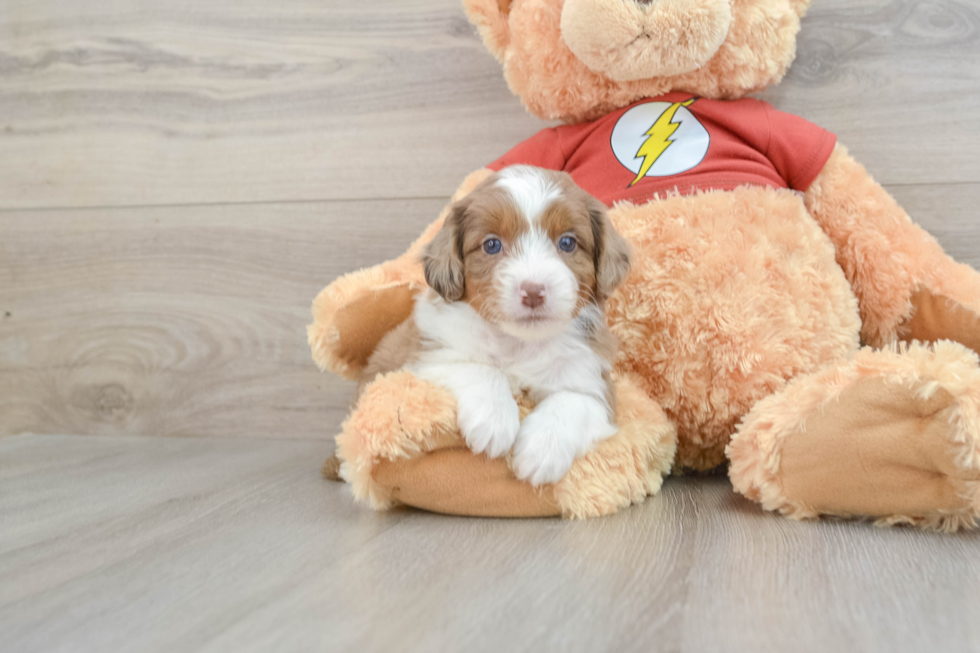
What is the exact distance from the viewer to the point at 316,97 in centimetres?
194

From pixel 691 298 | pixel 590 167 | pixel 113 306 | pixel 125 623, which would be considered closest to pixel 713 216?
pixel 691 298

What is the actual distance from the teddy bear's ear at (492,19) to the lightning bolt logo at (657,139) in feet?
1.21

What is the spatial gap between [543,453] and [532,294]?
24 cm

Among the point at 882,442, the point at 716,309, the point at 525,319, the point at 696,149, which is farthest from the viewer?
the point at 696,149

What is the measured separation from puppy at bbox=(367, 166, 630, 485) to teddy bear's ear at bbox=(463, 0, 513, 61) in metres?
0.43

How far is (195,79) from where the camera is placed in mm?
2014

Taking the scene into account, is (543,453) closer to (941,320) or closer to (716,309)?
(716,309)

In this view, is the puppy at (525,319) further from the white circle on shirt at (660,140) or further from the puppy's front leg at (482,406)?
the white circle on shirt at (660,140)

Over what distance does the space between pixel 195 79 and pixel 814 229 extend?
1.65 metres

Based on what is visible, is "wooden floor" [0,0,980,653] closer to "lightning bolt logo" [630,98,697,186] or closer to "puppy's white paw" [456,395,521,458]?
"puppy's white paw" [456,395,521,458]

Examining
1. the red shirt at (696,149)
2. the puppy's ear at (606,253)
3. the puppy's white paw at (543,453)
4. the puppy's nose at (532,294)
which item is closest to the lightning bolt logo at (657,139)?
the red shirt at (696,149)

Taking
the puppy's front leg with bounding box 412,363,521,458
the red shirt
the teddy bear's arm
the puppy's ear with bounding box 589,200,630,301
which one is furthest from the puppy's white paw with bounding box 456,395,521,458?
the red shirt

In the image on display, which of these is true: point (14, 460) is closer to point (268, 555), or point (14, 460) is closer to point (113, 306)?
point (113, 306)

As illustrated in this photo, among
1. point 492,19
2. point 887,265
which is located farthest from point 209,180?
point 887,265
